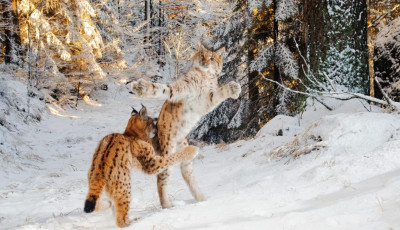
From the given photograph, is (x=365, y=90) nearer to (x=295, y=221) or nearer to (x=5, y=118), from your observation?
(x=295, y=221)

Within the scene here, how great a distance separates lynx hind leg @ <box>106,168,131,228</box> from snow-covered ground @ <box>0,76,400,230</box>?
133mm

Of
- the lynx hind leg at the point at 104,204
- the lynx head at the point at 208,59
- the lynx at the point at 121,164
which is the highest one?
the lynx head at the point at 208,59

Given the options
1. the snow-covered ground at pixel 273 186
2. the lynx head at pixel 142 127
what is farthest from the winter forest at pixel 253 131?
the lynx head at pixel 142 127

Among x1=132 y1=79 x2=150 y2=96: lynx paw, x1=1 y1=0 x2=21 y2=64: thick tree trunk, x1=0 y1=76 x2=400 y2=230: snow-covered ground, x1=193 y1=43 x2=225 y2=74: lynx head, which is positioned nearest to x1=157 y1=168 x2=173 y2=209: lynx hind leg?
x1=0 y1=76 x2=400 y2=230: snow-covered ground

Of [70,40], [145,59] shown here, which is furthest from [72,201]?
[145,59]

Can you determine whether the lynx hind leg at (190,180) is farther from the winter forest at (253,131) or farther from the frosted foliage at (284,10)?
the frosted foliage at (284,10)

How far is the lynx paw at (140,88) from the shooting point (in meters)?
3.25

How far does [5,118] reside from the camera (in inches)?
402

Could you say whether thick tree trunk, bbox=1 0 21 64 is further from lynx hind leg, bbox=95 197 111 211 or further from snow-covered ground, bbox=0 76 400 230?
lynx hind leg, bbox=95 197 111 211

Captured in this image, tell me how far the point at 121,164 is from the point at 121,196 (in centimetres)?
31

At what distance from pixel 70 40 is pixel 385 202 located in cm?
1552

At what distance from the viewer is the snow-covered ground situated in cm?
243

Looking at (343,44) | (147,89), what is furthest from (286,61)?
(147,89)

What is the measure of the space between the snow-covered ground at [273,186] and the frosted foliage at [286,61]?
1909 mm
